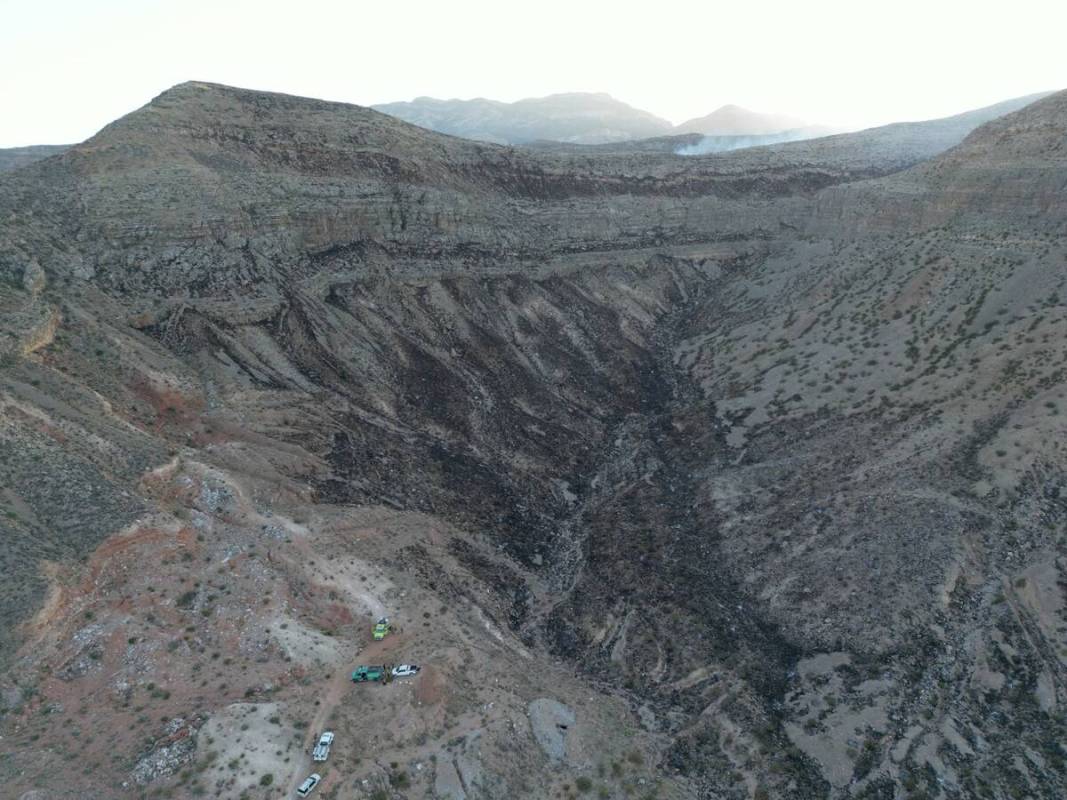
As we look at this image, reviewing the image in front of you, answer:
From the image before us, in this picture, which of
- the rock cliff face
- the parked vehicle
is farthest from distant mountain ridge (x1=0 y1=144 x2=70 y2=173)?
the parked vehicle

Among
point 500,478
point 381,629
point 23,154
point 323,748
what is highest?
point 23,154

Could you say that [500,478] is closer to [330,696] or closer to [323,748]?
[330,696]

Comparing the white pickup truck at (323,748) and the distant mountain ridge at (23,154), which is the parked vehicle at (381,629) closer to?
the white pickup truck at (323,748)

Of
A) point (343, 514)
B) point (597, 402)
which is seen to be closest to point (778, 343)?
point (597, 402)

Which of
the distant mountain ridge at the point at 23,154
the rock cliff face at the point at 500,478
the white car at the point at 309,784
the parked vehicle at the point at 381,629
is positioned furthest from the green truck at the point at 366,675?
the distant mountain ridge at the point at 23,154

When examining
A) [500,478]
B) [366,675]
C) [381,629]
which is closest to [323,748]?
[366,675]

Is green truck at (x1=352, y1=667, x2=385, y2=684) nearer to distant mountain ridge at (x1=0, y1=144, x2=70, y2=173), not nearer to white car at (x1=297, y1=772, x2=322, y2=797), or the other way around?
white car at (x1=297, y1=772, x2=322, y2=797)
